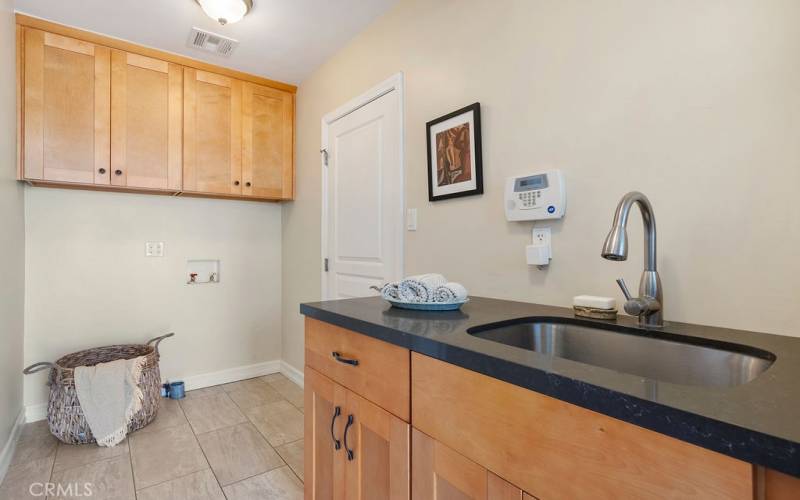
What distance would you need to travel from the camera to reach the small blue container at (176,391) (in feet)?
8.98

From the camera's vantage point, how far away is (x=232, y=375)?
311 centimetres

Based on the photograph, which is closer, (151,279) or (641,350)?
(641,350)

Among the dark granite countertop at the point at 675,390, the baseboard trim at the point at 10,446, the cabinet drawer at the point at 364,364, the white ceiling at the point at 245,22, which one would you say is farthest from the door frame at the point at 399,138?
the baseboard trim at the point at 10,446

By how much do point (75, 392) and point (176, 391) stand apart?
71cm

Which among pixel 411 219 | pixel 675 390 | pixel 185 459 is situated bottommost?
pixel 185 459

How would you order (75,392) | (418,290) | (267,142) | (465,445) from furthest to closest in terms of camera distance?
1. (267,142)
2. (75,392)
3. (418,290)
4. (465,445)

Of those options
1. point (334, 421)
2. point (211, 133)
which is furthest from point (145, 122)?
point (334, 421)

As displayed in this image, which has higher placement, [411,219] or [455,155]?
[455,155]

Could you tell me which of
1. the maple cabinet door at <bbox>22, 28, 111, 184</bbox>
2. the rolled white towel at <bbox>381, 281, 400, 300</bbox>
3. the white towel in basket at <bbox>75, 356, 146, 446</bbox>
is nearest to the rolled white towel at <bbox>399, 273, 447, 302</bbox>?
the rolled white towel at <bbox>381, 281, 400, 300</bbox>

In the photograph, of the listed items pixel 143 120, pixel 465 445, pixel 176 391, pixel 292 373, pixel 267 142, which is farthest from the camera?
pixel 292 373

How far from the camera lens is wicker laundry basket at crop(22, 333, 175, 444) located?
6.84 ft

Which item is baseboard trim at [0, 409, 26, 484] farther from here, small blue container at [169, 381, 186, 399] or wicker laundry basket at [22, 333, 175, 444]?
small blue container at [169, 381, 186, 399]

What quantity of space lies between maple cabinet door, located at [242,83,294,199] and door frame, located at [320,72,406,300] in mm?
517

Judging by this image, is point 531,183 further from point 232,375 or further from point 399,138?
point 232,375
